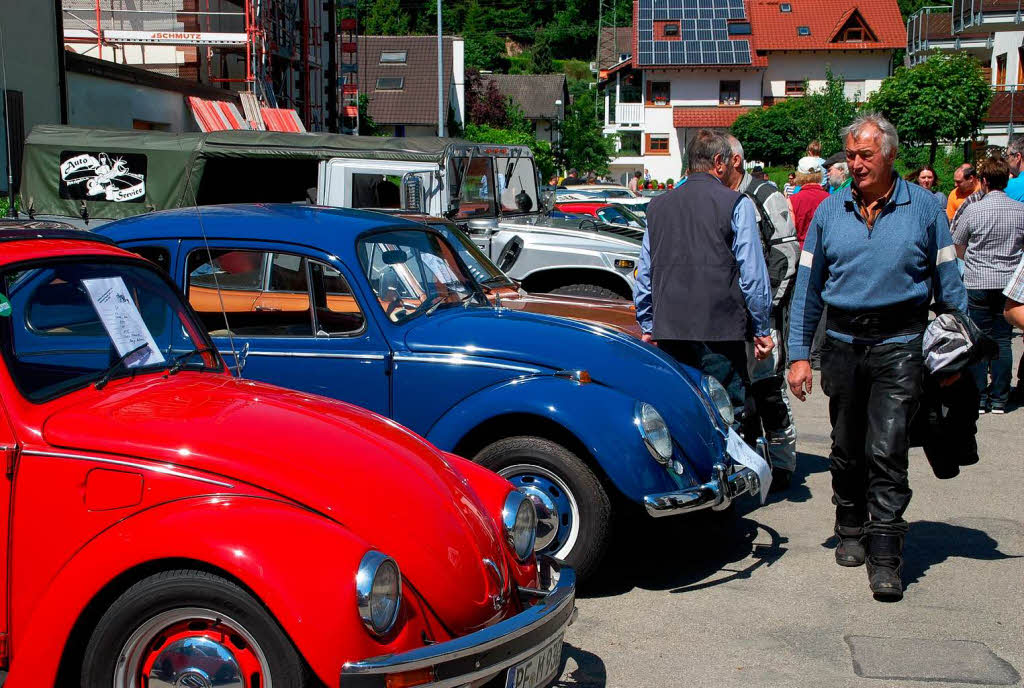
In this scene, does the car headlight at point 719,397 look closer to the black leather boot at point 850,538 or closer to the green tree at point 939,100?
the black leather boot at point 850,538

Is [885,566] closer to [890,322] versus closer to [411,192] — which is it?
[890,322]

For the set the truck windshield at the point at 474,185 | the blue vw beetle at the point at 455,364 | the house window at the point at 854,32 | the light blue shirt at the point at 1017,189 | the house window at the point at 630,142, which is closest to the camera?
the blue vw beetle at the point at 455,364

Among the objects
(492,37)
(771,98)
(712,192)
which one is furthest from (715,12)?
(712,192)

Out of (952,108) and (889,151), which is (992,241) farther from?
(952,108)

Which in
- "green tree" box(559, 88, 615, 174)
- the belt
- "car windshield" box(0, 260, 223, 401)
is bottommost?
the belt

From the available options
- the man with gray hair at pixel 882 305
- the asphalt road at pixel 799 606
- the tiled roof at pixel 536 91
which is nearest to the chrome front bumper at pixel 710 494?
the asphalt road at pixel 799 606

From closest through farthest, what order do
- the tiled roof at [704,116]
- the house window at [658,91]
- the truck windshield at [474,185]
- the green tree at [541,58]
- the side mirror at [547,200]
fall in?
the truck windshield at [474,185] < the side mirror at [547,200] < the tiled roof at [704,116] < the house window at [658,91] < the green tree at [541,58]

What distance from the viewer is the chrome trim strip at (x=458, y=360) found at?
5.17m

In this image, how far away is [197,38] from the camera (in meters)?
24.8

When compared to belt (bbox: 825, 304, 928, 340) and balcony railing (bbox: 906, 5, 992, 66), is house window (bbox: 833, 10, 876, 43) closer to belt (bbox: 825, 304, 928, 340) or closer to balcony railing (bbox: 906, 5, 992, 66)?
balcony railing (bbox: 906, 5, 992, 66)

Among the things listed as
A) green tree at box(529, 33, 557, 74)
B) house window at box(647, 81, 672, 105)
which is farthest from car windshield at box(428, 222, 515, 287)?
green tree at box(529, 33, 557, 74)

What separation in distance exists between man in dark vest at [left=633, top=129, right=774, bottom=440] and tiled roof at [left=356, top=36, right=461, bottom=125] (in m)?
55.5

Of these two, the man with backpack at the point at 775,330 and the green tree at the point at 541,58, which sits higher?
the green tree at the point at 541,58

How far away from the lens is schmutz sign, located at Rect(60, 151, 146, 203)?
13.3m
